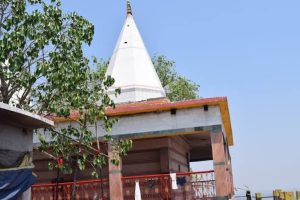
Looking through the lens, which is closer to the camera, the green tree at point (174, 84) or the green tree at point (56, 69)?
the green tree at point (56, 69)

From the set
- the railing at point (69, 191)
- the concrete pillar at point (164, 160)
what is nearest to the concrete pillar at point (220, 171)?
the concrete pillar at point (164, 160)

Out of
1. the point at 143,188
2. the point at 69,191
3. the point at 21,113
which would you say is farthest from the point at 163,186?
the point at 21,113

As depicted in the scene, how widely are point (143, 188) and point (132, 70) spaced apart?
748 centimetres

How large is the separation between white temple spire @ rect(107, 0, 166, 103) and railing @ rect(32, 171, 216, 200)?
497 cm

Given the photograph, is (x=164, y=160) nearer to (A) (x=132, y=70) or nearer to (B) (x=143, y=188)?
(B) (x=143, y=188)

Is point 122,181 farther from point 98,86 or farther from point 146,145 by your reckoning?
point 98,86

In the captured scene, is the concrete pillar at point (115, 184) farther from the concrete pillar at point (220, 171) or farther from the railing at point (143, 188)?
the concrete pillar at point (220, 171)

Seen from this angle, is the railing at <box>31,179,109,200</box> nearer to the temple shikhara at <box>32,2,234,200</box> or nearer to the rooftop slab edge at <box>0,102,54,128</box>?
the temple shikhara at <box>32,2,234,200</box>

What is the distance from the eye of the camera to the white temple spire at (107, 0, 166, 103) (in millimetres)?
19734

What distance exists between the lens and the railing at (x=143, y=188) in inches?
549

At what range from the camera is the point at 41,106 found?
1312 cm

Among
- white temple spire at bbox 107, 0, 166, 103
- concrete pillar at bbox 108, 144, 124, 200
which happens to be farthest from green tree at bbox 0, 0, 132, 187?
white temple spire at bbox 107, 0, 166, 103

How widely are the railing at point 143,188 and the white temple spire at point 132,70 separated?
497 centimetres

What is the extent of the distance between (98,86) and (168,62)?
25.0 metres
